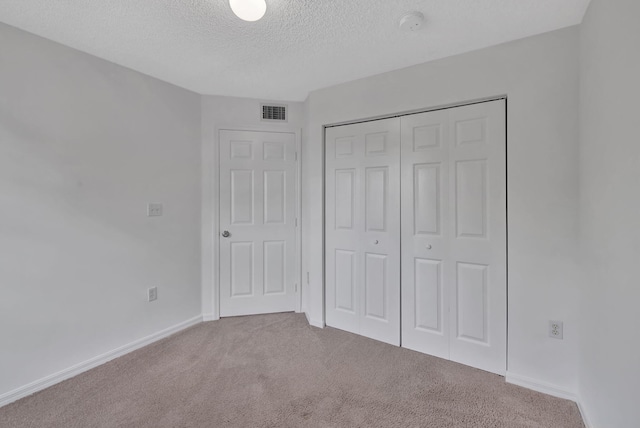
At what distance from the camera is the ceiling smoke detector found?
1660 mm

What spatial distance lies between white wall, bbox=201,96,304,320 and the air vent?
0.48ft

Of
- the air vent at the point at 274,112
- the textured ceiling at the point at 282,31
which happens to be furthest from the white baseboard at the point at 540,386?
the air vent at the point at 274,112

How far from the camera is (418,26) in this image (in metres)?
1.73

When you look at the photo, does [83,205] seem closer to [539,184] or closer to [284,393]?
[284,393]

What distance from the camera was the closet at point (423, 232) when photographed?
203cm

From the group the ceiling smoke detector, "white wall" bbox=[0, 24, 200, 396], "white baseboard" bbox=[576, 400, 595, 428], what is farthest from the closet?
"white wall" bbox=[0, 24, 200, 396]

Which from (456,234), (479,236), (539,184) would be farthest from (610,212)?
(456,234)

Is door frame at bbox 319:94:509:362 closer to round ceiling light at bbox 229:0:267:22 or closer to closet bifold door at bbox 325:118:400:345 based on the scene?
closet bifold door at bbox 325:118:400:345

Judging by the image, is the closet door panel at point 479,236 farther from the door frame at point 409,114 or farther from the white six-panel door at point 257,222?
the white six-panel door at point 257,222

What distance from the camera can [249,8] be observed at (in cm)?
148

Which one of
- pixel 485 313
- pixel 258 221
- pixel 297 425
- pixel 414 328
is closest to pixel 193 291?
pixel 258 221

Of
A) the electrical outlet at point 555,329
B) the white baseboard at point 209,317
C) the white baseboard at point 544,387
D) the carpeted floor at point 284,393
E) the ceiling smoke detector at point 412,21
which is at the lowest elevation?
the carpeted floor at point 284,393

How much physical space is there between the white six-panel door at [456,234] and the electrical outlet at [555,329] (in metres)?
0.25

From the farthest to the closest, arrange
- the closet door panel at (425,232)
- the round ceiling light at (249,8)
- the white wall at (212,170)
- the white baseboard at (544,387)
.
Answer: the white wall at (212,170) < the closet door panel at (425,232) < the white baseboard at (544,387) < the round ceiling light at (249,8)
